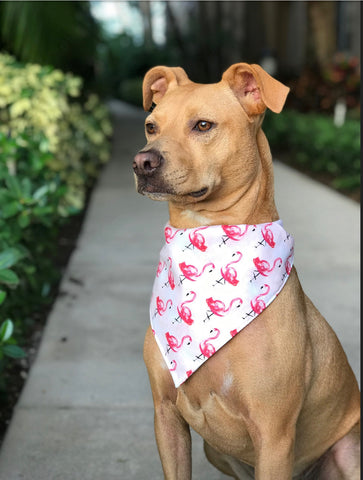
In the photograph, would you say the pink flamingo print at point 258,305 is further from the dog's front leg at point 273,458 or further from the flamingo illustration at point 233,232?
the dog's front leg at point 273,458

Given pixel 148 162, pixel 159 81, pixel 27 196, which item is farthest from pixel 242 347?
pixel 27 196

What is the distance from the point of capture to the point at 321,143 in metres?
10.7

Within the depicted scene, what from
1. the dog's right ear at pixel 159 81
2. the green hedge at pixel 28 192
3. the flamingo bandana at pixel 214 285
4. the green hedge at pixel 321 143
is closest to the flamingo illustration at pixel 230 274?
the flamingo bandana at pixel 214 285

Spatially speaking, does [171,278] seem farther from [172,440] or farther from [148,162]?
[172,440]

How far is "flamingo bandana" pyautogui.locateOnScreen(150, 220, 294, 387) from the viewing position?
2320mm

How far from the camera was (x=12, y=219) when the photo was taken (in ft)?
12.5

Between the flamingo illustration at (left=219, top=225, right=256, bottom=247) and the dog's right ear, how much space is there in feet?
2.00

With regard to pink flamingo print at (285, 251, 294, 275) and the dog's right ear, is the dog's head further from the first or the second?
pink flamingo print at (285, 251, 294, 275)

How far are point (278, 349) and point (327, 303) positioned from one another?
3.01 metres

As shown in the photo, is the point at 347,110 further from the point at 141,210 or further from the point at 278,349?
the point at 278,349

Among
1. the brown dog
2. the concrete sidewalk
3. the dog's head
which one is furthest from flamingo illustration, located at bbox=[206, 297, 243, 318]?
the concrete sidewalk

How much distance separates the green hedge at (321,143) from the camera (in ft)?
31.5

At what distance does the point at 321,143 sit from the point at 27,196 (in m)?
7.69

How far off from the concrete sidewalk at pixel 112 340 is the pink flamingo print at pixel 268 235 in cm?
132
